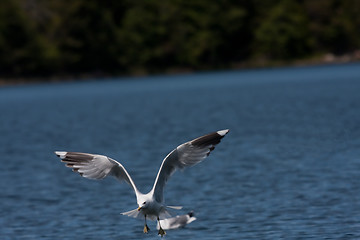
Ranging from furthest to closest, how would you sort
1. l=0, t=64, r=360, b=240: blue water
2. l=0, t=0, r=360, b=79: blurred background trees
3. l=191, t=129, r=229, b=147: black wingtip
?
l=0, t=0, r=360, b=79: blurred background trees, l=0, t=64, r=360, b=240: blue water, l=191, t=129, r=229, b=147: black wingtip

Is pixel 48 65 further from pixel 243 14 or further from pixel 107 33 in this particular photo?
pixel 243 14

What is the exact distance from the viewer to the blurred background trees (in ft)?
308

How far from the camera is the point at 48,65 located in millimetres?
90562

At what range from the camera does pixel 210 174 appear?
1873 cm

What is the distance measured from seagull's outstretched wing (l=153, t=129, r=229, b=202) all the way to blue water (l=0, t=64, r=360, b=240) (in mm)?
1251

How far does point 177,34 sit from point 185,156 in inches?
3456

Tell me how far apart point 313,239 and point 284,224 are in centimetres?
119

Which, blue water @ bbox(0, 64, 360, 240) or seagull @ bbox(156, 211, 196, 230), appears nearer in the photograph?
seagull @ bbox(156, 211, 196, 230)

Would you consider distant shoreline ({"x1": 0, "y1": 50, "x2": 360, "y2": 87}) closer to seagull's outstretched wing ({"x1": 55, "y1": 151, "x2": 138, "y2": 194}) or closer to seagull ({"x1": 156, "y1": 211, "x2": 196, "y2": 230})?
seagull ({"x1": 156, "y1": 211, "x2": 196, "y2": 230})

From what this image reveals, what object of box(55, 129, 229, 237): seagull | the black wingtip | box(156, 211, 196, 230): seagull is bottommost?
box(156, 211, 196, 230): seagull

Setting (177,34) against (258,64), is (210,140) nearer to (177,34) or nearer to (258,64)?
(258,64)

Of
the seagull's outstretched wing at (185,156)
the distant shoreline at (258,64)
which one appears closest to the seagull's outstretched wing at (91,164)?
the seagull's outstretched wing at (185,156)

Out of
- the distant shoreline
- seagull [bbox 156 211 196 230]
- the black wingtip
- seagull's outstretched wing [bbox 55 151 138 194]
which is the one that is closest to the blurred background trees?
the distant shoreline

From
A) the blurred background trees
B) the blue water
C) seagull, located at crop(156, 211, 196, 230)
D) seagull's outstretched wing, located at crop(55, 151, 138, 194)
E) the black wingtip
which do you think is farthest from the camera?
the blurred background trees
